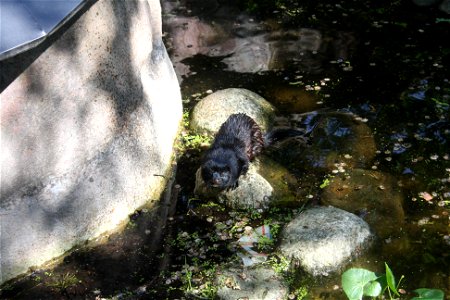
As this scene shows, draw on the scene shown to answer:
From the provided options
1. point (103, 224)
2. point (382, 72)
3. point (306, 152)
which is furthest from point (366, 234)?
point (382, 72)

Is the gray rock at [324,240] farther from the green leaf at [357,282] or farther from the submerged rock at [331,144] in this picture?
the submerged rock at [331,144]

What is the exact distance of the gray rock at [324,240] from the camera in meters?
4.75

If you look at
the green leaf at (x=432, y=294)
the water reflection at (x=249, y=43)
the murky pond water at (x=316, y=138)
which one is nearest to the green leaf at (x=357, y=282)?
the green leaf at (x=432, y=294)

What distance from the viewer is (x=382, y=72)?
8.02 meters

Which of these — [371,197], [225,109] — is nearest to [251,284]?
[371,197]

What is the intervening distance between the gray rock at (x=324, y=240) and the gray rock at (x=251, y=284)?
272mm

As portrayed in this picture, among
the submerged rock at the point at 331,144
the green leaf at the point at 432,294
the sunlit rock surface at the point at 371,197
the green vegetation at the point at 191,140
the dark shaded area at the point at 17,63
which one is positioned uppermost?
the dark shaded area at the point at 17,63

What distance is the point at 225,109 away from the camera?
22.5ft

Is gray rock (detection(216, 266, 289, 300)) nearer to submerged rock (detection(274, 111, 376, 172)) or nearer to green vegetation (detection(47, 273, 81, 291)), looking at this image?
green vegetation (detection(47, 273, 81, 291))

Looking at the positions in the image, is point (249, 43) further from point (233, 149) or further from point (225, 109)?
point (233, 149)

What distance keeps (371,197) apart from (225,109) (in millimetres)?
2187

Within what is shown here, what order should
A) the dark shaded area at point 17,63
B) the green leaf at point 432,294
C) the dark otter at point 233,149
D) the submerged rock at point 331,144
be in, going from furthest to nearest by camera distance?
the submerged rock at point 331,144
the dark otter at point 233,149
the dark shaded area at point 17,63
the green leaf at point 432,294

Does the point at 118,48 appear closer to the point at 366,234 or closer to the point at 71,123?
the point at 71,123

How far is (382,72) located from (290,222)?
3.75 m
